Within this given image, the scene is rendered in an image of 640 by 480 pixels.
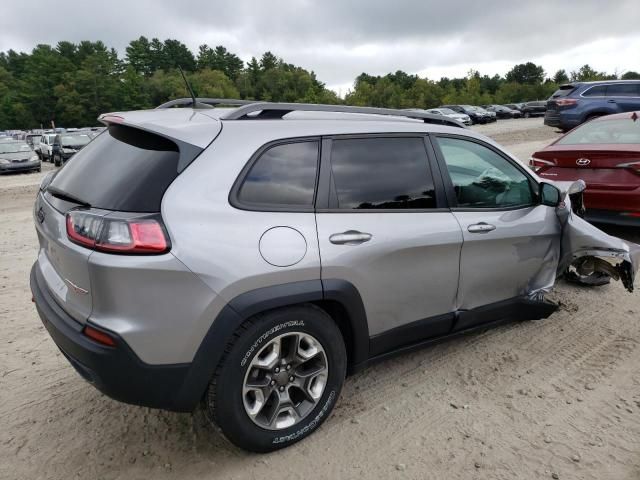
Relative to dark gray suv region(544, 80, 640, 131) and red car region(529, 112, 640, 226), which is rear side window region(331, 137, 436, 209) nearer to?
red car region(529, 112, 640, 226)

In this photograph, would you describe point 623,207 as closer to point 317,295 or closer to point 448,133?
point 448,133

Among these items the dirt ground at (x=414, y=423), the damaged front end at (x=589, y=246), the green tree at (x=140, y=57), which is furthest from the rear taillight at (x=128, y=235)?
the green tree at (x=140, y=57)

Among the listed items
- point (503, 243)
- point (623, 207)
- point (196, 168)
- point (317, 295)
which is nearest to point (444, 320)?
point (503, 243)

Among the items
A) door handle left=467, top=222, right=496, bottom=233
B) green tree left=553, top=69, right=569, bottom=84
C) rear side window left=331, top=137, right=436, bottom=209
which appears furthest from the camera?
green tree left=553, top=69, right=569, bottom=84

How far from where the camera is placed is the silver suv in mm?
2119

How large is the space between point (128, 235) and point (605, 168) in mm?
5218

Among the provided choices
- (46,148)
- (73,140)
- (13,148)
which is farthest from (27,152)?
(46,148)

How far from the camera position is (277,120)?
2.65m

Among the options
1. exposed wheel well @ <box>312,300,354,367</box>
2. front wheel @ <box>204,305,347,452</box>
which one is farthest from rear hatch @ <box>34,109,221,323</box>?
exposed wheel well @ <box>312,300,354,367</box>

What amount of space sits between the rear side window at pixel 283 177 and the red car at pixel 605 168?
4.13 m

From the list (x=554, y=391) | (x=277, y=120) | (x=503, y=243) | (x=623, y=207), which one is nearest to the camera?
(x=277, y=120)

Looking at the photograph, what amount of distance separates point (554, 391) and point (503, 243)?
971 mm

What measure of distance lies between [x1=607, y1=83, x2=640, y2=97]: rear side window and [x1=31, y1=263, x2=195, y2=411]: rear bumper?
634 inches

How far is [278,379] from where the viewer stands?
2479 millimetres
